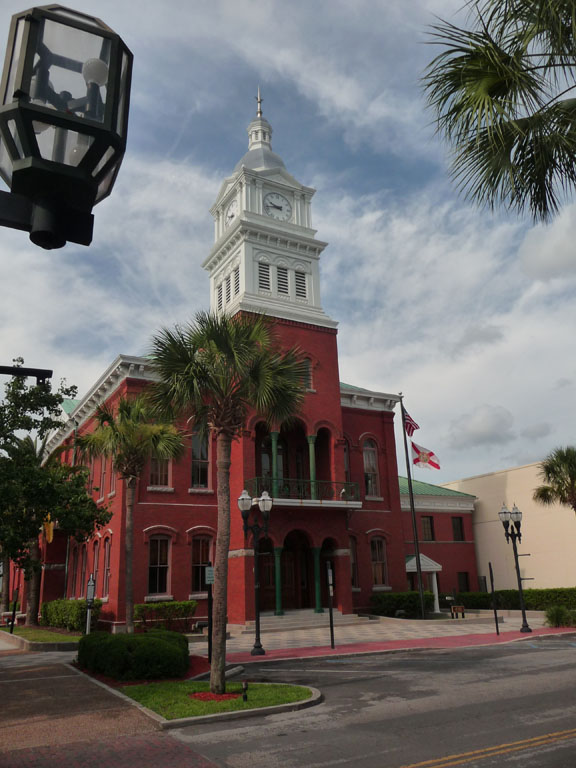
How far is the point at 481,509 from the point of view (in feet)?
140

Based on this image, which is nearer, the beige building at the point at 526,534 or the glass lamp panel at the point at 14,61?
the glass lamp panel at the point at 14,61

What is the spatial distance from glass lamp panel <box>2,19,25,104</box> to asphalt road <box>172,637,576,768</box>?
26.5 ft

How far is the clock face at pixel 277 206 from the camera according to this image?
114 feet

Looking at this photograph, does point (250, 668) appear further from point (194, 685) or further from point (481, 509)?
point (481, 509)

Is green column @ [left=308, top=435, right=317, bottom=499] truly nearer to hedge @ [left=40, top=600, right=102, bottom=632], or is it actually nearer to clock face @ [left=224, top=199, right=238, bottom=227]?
hedge @ [left=40, top=600, right=102, bottom=632]

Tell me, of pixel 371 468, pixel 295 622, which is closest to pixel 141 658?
pixel 295 622

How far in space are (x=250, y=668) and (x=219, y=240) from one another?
2365 centimetres

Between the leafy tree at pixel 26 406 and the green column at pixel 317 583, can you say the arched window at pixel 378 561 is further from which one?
the leafy tree at pixel 26 406

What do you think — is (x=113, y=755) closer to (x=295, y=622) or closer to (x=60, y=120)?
(x=60, y=120)

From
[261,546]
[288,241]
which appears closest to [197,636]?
[261,546]

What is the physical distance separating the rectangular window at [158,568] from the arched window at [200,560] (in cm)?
129

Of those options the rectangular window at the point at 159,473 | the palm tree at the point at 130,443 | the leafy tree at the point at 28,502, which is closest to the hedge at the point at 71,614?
the palm tree at the point at 130,443

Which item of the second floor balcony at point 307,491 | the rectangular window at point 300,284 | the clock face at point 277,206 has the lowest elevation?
the second floor balcony at point 307,491

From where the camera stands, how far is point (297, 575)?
30.7 meters
